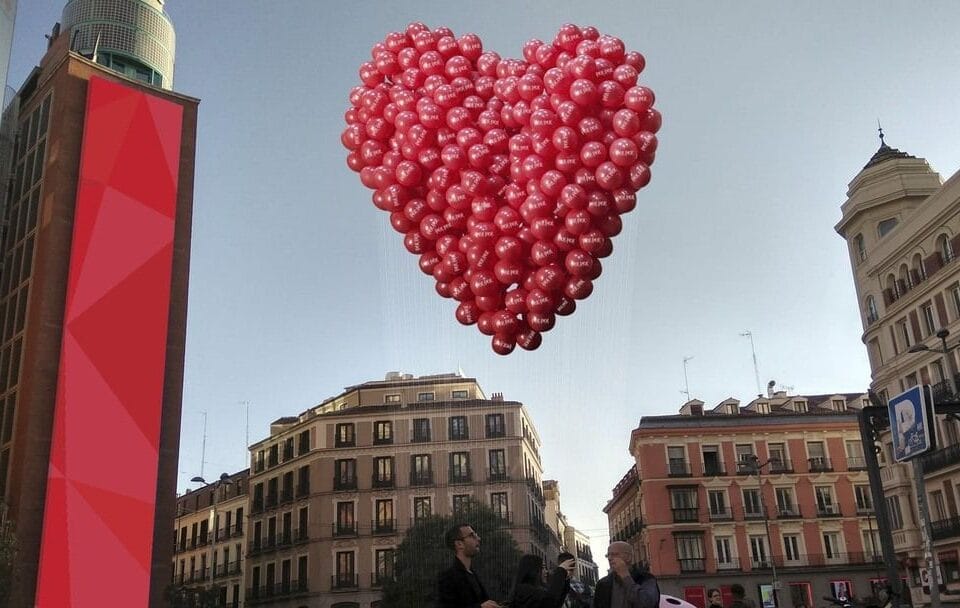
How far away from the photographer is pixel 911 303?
3331 centimetres

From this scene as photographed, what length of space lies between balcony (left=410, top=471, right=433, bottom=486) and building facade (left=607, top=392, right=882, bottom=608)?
11.5 metres

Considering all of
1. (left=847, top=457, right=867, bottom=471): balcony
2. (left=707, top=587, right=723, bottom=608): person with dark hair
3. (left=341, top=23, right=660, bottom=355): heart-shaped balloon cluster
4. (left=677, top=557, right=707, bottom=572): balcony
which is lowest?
(left=707, top=587, right=723, bottom=608): person with dark hair

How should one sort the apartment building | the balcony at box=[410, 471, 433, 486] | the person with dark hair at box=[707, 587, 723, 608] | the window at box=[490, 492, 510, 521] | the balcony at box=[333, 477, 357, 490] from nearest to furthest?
the person with dark hair at box=[707, 587, 723, 608], the window at box=[490, 492, 510, 521], the balcony at box=[410, 471, 433, 486], the balcony at box=[333, 477, 357, 490], the apartment building

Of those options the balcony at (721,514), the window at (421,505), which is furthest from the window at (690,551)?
the window at (421,505)

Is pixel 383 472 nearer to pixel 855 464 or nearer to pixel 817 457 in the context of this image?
pixel 817 457

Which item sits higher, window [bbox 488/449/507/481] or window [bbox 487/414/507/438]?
window [bbox 487/414/507/438]

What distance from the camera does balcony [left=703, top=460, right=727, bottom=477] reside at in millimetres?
47916

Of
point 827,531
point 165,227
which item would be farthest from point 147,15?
point 827,531

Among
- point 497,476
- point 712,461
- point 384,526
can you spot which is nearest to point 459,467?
point 497,476

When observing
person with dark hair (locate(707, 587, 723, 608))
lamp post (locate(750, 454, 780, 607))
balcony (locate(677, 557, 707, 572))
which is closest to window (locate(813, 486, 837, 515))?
lamp post (locate(750, 454, 780, 607))

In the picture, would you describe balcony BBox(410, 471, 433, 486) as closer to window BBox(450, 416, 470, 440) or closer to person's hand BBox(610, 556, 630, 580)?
window BBox(450, 416, 470, 440)

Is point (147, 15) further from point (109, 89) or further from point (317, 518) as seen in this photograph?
point (317, 518)

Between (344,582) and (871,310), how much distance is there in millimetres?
28324

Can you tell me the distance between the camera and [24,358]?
3278 centimetres
